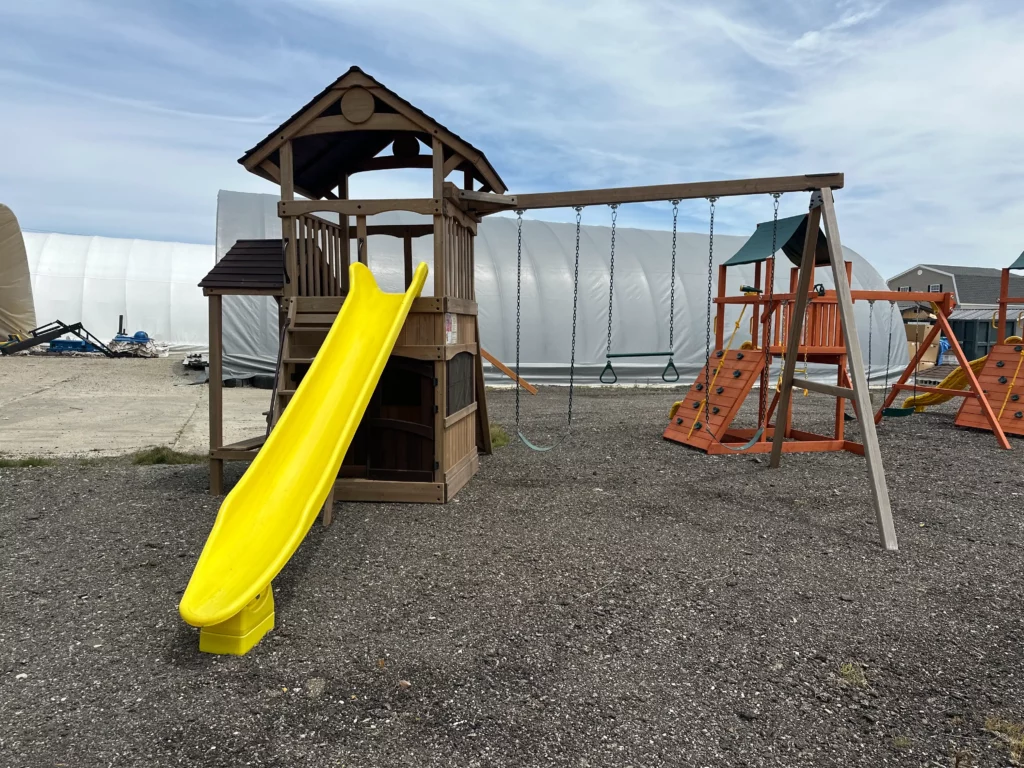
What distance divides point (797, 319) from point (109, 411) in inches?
455

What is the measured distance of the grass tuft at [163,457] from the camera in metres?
8.21

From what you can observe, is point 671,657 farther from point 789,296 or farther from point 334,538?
point 789,296

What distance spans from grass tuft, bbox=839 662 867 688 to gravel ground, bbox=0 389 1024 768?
0.4 inches

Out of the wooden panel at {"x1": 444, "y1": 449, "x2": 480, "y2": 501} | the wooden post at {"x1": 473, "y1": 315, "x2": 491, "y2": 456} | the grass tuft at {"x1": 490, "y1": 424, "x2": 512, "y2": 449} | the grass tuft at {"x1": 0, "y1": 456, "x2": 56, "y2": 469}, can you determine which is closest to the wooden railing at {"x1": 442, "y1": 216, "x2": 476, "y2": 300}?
the wooden post at {"x1": 473, "y1": 315, "x2": 491, "y2": 456}

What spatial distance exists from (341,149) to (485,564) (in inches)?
194

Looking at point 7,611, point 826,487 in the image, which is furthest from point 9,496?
point 826,487

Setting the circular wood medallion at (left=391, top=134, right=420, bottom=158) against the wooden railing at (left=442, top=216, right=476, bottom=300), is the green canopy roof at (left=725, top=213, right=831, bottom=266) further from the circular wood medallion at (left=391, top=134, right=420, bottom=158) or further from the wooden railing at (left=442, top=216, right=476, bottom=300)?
the circular wood medallion at (left=391, top=134, right=420, bottom=158)

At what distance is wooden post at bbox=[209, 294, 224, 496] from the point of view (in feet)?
21.8

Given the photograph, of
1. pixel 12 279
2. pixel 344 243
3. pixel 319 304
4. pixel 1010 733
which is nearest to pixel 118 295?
pixel 12 279

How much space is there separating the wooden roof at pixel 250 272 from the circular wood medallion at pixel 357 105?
1.37 m

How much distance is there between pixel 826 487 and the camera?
24.4ft

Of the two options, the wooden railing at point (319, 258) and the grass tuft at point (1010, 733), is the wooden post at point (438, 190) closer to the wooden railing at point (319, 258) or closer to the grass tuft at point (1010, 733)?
the wooden railing at point (319, 258)

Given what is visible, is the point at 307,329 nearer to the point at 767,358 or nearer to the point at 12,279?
the point at 767,358

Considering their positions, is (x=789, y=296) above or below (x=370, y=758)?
above
